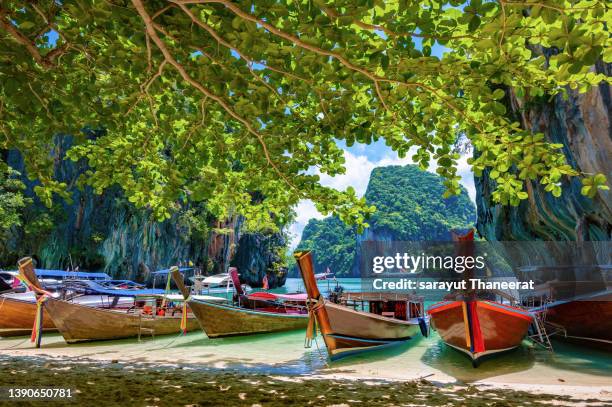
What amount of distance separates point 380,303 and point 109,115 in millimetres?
11675

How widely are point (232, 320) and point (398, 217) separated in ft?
337

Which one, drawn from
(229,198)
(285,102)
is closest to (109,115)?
(285,102)

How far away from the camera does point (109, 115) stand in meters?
4.40

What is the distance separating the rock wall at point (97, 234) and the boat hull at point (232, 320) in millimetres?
14228

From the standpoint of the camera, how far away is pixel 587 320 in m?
10.3

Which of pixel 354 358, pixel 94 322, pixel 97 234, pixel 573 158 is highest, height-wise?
pixel 573 158

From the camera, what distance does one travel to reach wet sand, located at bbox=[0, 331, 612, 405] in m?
5.45

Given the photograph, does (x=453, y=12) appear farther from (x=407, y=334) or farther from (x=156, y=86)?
(x=407, y=334)

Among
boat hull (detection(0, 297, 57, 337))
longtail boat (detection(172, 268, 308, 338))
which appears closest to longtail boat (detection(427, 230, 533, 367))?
longtail boat (detection(172, 268, 308, 338))

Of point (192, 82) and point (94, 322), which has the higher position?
point (192, 82)

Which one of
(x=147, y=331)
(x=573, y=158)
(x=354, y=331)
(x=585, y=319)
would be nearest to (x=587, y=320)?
(x=585, y=319)

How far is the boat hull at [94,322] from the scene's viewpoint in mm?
10672

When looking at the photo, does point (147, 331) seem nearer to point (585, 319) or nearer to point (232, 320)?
point (232, 320)

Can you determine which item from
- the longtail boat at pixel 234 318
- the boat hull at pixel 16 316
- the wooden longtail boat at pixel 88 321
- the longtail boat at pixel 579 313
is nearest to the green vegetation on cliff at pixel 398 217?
the longtail boat at pixel 234 318
